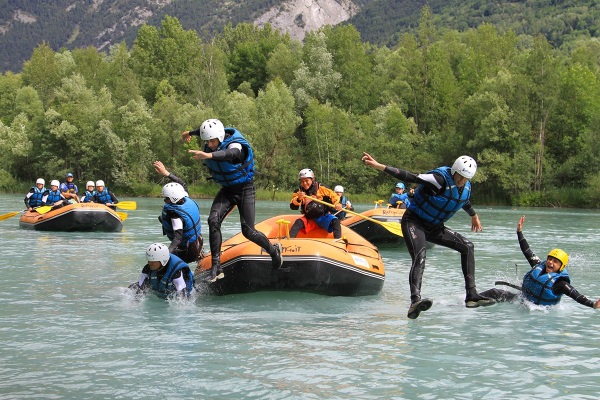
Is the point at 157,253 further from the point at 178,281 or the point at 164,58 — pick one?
the point at 164,58

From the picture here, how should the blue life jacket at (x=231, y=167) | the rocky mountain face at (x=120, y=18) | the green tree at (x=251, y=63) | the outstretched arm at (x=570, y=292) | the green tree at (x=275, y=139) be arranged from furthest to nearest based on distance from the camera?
the rocky mountain face at (x=120, y=18), the green tree at (x=251, y=63), the green tree at (x=275, y=139), the blue life jacket at (x=231, y=167), the outstretched arm at (x=570, y=292)

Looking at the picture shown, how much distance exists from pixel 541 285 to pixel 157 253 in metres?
4.01

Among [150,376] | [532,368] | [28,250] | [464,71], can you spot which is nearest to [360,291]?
[532,368]

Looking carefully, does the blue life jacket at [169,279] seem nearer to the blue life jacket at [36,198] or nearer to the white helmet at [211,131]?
the white helmet at [211,131]

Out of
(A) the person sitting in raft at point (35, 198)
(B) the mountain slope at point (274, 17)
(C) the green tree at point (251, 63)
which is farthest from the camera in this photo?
(B) the mountain slope at point (274, 17)

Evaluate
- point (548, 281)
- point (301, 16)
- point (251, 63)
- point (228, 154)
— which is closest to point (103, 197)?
point (228, 154)

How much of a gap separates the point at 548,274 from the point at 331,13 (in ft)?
551

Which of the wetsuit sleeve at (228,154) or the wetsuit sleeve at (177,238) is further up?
the wetsuit sleeve at (228,154)

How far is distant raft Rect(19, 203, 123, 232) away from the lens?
17.7 metres

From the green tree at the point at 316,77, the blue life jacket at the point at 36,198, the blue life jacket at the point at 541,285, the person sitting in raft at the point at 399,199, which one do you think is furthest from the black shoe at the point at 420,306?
the green tree at the point at 316,77

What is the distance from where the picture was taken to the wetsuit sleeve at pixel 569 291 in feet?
26.2

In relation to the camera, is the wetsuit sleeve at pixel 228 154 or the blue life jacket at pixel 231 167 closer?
the wetsuit sleeve at pixel 228 154

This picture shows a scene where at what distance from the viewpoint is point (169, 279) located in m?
8.51

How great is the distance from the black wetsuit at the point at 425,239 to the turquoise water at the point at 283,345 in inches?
17.0
